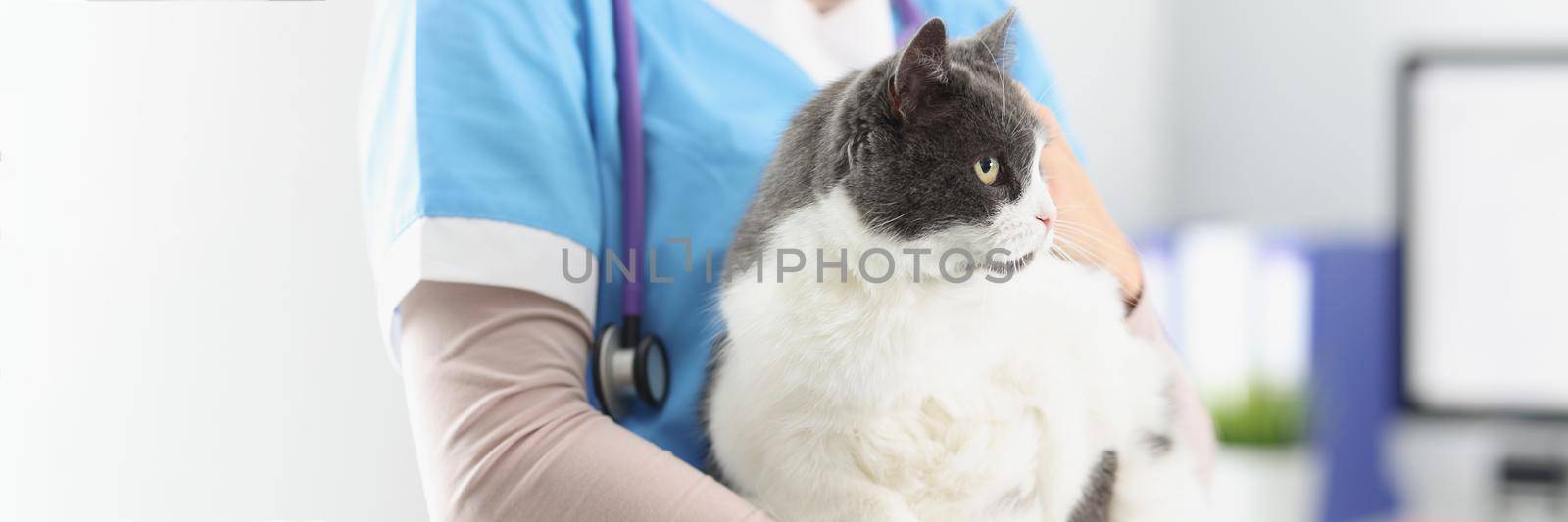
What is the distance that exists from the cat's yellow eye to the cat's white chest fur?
1.7 inches

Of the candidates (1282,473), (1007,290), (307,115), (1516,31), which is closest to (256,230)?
(307,115)

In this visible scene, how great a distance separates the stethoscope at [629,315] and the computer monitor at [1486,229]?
60.6 inches

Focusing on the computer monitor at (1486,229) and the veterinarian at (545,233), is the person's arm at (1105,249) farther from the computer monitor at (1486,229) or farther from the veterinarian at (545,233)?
the computer monitor at (1486,229)

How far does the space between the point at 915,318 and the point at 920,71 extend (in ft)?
0.34

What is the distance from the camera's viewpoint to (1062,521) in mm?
475

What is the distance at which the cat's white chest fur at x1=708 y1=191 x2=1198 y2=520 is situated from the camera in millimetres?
447

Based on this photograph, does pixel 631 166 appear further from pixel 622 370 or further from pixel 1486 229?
pixel 1486 229

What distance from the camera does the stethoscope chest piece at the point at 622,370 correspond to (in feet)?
1.69

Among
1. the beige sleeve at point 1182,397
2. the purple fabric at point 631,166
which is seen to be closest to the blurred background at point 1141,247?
the purple fabric at point 631,166

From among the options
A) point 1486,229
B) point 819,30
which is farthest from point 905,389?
point 1486,229

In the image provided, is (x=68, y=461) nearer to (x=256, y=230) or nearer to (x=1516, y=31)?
(x=256, y=230)

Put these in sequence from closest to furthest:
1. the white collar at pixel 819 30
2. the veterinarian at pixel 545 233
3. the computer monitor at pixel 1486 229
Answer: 1. the veterinarian at pixel 545 233
2. the white collar at pixel 819 30
3. the computer monitor at pixel 1486 229

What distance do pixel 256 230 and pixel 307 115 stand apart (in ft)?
0.21

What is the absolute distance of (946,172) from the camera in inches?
17.6
